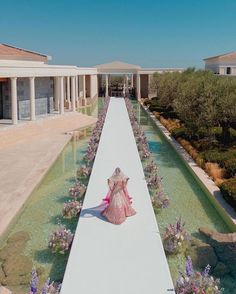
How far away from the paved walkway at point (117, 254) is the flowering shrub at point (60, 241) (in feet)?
0.52

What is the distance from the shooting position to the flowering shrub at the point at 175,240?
8.66 m

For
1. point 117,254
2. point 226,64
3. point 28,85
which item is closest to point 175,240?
point 117,254

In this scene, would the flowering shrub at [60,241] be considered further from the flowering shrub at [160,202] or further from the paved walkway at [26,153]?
the flowering shrub at [160,202]

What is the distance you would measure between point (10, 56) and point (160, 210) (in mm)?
22159

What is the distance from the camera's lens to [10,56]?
29859mm

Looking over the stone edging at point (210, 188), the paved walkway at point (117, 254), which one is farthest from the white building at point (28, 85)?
the paved walkway at point (117, 254)

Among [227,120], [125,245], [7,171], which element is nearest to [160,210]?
[125,245]

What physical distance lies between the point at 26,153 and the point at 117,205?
33.0 feet

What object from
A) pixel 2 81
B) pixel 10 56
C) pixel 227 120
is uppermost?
pixel 10 56

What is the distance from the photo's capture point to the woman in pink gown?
31.8ft

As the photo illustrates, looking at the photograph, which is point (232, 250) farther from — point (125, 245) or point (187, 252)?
point (125, 245)

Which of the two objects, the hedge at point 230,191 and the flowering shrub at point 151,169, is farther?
the flowering shrub at point 151,169

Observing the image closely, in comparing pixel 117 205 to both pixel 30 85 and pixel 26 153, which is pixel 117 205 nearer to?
pixel 26 153

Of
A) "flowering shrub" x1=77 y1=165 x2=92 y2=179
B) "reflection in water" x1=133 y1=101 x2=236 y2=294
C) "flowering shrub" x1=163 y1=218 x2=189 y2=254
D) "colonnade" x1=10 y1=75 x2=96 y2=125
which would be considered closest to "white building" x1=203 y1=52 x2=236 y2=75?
"colonnade" x1=10 y1=75 x2=96 y2=125
